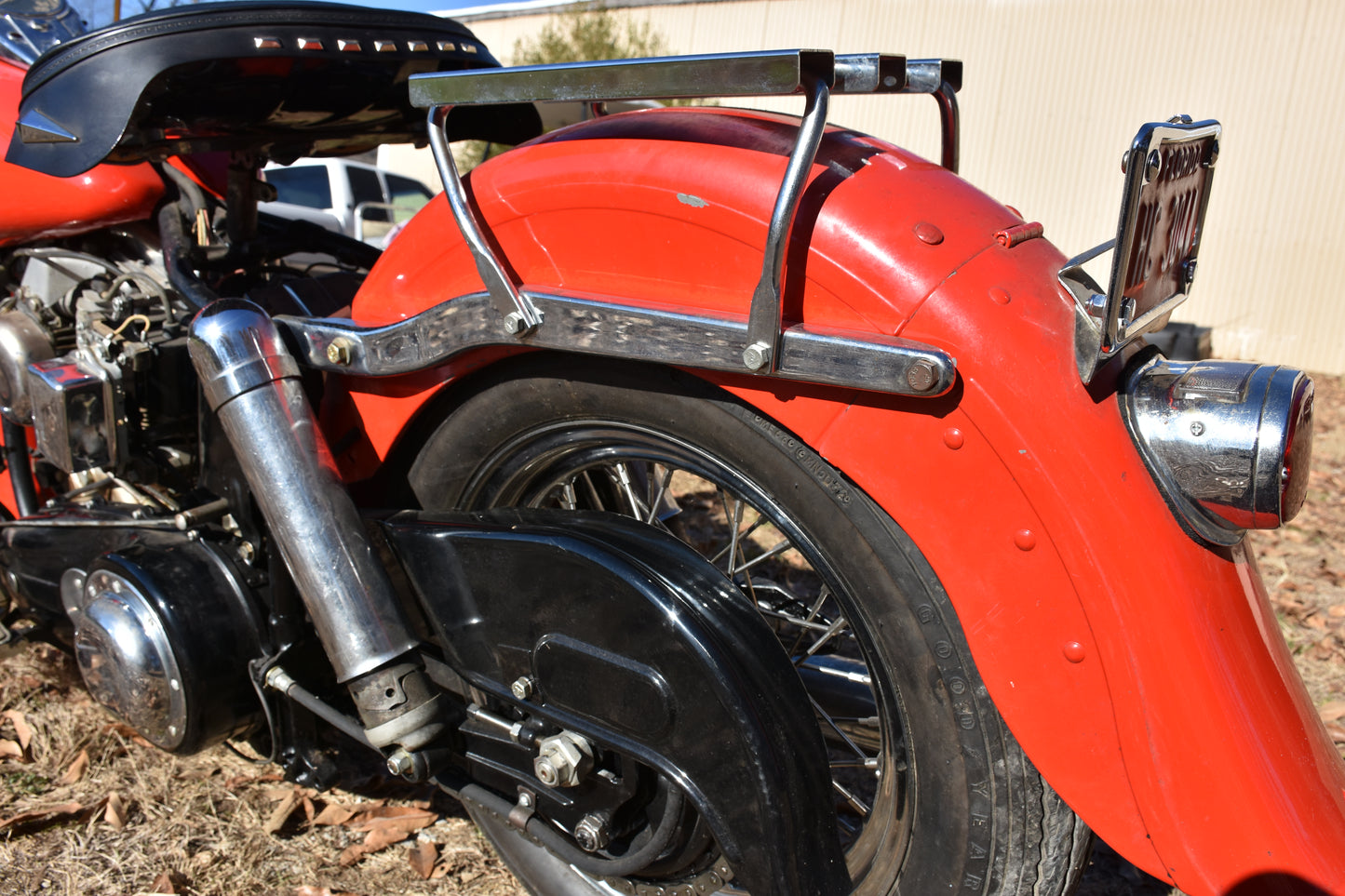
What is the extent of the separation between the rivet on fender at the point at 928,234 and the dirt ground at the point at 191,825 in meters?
1.52

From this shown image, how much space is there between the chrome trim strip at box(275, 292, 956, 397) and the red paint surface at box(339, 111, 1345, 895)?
5cm

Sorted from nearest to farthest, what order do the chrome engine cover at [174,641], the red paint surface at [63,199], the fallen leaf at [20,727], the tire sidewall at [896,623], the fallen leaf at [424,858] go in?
the tire sidewall at [896,623], the chrome engine cover at [174,641], the fallen leaf at [424,858], the red paint surface at [63,199], the fallen leaf at [20,727]

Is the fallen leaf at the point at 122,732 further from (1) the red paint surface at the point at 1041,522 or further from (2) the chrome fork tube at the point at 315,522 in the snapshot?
(1) the red paint surface at the point at 1041,522

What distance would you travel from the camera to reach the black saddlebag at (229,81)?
1700 mm

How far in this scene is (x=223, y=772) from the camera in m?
2.35

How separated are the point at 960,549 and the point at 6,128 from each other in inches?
89.7

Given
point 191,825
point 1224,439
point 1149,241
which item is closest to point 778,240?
point 1149,241

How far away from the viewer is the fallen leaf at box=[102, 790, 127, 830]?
2139 millimetres

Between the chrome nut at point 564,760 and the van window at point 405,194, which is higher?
the van window at point 405,194

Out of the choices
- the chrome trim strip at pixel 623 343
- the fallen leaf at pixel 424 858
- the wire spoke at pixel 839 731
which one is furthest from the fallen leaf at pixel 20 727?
the wire spoke at pixel 839 731

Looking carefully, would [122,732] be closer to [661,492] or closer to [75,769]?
[75,769]

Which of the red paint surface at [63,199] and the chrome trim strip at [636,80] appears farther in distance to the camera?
the red paint surface at [63,199]

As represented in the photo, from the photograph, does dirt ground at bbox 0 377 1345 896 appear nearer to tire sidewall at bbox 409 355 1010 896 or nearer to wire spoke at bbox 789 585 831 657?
wire spoke at bbox 789 585 831 657

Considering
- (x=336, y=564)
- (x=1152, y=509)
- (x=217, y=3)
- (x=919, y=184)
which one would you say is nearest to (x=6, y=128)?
(x=217, y=3)
